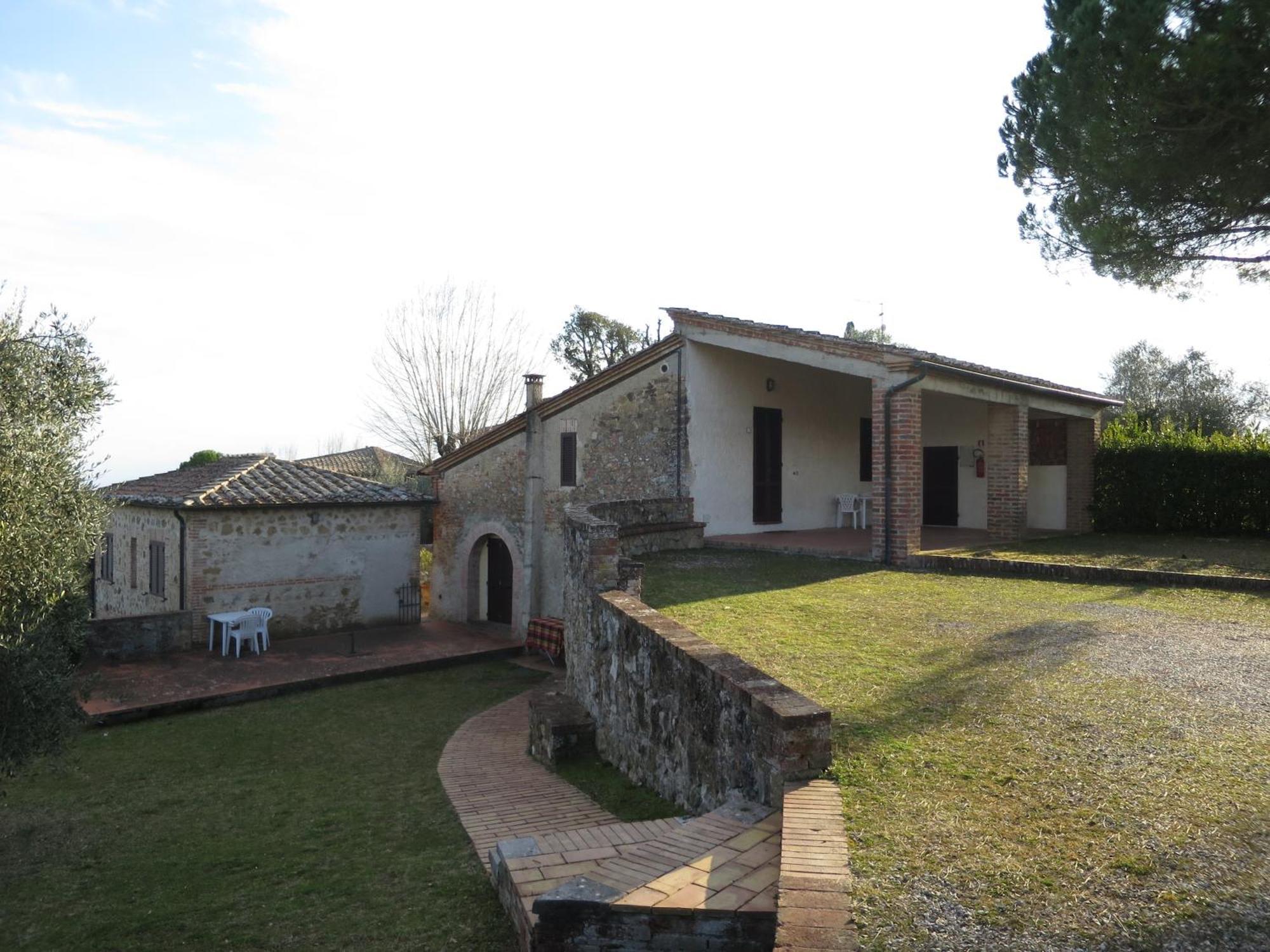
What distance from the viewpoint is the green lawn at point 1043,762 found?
9.28 feet

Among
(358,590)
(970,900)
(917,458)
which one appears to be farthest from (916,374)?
(358,590)

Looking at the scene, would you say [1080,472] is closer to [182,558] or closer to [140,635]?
[182,558]

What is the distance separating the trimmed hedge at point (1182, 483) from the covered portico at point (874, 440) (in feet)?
1.48

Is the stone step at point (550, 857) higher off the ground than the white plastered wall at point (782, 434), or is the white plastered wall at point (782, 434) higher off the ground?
the white plastered wall at point (782, 434)

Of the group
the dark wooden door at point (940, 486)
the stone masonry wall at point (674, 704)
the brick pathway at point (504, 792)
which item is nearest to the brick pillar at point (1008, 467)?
the dark wooden door at point (940, 486)

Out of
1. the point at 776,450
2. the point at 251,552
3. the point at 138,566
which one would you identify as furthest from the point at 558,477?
the point at 138,566

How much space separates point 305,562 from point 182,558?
7.25 ft

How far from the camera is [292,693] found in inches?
507

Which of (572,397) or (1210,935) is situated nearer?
(1210,935)

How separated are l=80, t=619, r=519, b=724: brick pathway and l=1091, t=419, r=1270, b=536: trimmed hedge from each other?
37.7 ft

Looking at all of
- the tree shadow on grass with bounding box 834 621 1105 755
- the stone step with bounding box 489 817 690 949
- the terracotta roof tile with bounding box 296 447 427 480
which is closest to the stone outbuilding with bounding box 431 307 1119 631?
the tree shadow on grass with bounding box 834 621 1105 755

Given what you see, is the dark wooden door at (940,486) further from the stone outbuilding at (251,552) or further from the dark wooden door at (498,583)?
the stone outbuilding at (251,552)

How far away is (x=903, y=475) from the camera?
11.6 metres

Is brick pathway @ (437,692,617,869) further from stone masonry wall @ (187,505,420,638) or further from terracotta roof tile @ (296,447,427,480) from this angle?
terracotta roof tile @ (296,447,427,480)
